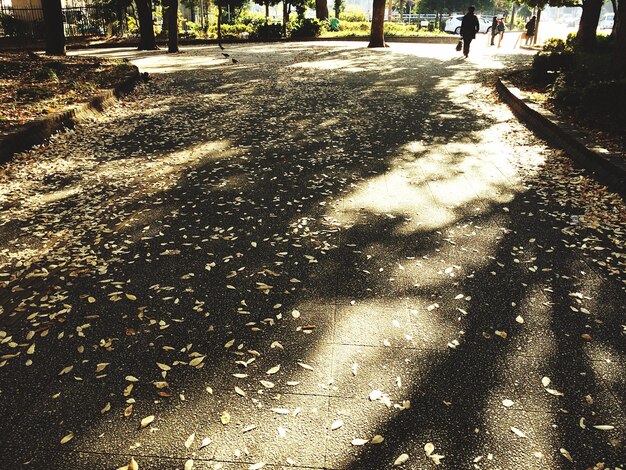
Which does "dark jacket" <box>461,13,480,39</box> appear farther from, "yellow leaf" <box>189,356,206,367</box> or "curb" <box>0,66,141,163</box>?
"yellow leaf" <box>189,356,206,367</box>

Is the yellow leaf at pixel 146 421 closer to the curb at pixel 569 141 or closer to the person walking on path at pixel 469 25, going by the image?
the curb at pixel 569 141

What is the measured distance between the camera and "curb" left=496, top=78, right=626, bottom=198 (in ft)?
20.6

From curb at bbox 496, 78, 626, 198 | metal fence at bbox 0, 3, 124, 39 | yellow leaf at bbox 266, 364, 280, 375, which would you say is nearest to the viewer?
yellow leaf at bbox 266, 364, 280, 375

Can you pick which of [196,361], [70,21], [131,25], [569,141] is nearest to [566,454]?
[196,361]

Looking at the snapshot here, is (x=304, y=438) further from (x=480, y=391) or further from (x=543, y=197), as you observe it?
(x=543, y=197)

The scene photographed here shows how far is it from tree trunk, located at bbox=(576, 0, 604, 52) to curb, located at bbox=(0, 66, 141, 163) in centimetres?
1718

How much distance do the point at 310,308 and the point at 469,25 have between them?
1849 cm

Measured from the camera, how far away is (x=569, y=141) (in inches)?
307

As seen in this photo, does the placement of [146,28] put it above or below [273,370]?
above

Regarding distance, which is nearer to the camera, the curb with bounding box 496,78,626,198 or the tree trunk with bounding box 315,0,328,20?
the curb with bounding box 496,78,626,198

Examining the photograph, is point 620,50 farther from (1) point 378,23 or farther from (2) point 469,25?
(1) point 378,23

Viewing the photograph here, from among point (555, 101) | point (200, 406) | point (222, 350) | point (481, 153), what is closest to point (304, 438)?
point (200, 406)

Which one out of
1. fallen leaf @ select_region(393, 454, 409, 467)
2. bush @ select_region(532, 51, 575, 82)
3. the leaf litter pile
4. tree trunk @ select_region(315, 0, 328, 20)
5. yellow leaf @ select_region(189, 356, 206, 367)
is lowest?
fallen leaf @ select_region(393, 454, 409, 467)

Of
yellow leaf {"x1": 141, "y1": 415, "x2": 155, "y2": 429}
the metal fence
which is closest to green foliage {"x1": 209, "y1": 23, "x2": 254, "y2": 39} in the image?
the metal fence
